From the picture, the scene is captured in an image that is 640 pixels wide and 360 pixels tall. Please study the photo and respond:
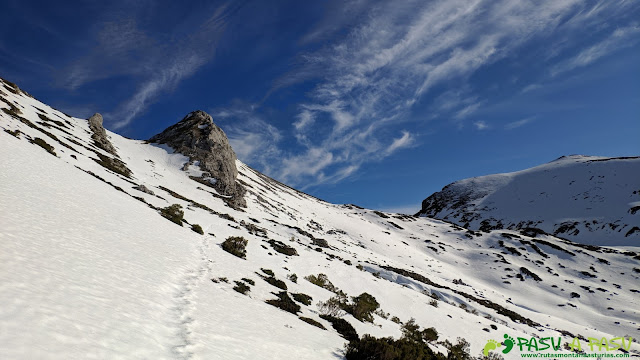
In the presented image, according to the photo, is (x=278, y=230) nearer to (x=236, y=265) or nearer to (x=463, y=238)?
(x=236, y=265)

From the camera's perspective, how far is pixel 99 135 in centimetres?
5528

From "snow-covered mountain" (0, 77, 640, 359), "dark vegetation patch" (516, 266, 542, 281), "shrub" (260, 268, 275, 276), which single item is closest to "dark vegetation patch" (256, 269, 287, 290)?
"snow-covered mountain" (0, 77, 640, 359)

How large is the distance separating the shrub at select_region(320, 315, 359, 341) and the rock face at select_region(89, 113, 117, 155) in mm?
51304

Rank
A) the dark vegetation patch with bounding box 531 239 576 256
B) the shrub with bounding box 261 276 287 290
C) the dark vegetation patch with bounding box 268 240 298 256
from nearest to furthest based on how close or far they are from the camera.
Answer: the shrub with bounding box 261 276 287 290, the dark vegetation patch with bounding box 268 240 298 256, the dark vegetation patch with bounding box 531 239 576 256

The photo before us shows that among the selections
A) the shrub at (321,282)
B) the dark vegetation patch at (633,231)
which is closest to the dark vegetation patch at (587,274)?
the dark vegetation patch at (633,231)

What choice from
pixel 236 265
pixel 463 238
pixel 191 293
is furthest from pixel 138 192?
pixel 463 238

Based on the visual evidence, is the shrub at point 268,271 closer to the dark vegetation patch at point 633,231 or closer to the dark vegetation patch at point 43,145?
the dark vegetation patch at point 43,145

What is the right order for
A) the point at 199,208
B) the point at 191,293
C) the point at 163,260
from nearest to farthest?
the point at 191,293 → the point at 163,260 → the point at 199,208

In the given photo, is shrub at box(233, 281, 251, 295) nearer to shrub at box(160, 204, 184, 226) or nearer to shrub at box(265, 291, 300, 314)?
shrub at box(265, 291, 300, 314)

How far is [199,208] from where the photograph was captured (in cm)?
3919

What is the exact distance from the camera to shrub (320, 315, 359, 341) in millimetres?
13075

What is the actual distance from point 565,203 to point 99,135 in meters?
184

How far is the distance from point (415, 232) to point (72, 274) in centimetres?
9742

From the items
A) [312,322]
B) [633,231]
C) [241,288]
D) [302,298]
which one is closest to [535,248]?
[633,231]
